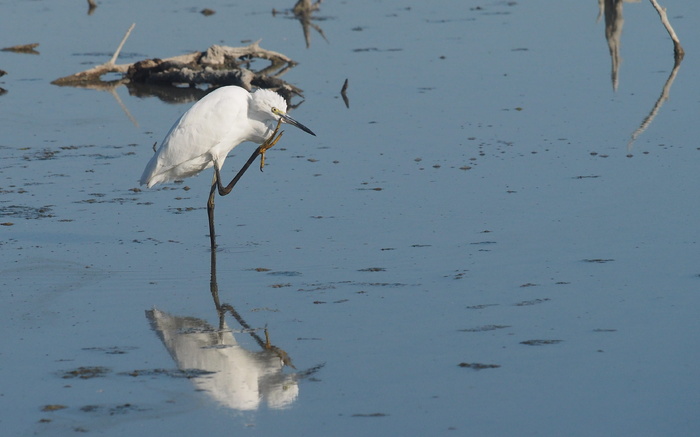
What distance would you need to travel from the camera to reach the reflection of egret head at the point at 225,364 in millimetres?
5805

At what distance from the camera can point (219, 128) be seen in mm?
8578

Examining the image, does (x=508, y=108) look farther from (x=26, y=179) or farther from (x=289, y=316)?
(x=289, y=316)

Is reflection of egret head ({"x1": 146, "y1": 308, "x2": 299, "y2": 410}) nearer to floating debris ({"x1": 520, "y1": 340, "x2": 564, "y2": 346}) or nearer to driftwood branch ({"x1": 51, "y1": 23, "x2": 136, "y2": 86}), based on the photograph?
floating debris ({"x1": 520, "y1": 340, "x2": 564, "y2": 346})

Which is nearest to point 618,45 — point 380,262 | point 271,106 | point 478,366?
point 271,106

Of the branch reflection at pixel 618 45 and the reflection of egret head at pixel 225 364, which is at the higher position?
the branch reflection at pixel 618 45

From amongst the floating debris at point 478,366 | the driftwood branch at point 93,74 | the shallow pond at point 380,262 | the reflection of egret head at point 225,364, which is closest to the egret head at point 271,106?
the shallow pond at point 380,262

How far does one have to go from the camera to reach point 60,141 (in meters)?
12.3

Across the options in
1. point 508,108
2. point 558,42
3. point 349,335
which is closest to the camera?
point 349,335

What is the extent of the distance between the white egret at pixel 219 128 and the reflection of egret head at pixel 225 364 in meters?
1.72

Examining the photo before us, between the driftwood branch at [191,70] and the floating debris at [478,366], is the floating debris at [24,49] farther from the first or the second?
the floating debris at [478,366]

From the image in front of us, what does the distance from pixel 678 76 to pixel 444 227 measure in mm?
6918

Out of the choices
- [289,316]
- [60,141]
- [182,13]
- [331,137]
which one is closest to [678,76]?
[331,137]

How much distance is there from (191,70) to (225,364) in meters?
9.33

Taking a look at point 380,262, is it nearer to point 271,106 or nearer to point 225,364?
point 271,106
